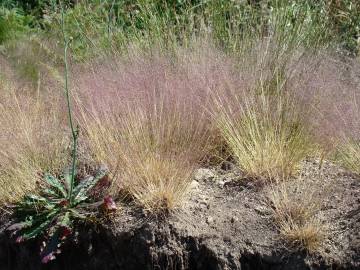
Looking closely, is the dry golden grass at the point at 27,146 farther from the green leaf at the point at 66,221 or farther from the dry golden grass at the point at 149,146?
the green leaf at the point at 66,221

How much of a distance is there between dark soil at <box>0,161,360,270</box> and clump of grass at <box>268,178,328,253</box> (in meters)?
0.04

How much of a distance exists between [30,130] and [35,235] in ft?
3.15

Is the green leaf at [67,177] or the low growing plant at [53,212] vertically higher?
the green leaf at [67,177]

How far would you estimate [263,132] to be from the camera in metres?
4.11

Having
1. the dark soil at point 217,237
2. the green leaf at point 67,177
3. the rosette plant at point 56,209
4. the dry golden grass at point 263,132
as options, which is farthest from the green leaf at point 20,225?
the dry golden grass at point 263,132

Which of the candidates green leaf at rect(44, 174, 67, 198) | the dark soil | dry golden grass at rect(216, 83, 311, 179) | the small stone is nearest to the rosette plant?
green leaf at rect(44, 174, 67, 198)

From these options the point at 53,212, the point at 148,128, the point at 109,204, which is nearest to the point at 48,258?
the point at 53,212

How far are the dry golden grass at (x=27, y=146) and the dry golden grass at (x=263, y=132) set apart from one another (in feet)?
3.62

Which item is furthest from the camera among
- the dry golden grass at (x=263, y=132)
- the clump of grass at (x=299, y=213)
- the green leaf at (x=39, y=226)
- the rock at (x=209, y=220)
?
the dry golden grass at (x=263, y=132)

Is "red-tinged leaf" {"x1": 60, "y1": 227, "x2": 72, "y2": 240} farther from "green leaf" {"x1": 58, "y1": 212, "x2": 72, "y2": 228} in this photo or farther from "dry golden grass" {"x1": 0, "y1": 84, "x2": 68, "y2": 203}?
"dry golden grass" {"x1": 0, "y1": 84, "x2": 68, "y2": 203}

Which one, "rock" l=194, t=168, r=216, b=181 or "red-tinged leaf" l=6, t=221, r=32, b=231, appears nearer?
"red-tinged leaf" l=6, t=221, r=32, b=231

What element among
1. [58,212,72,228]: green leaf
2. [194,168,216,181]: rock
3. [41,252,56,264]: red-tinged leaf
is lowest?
[41,252,56,264]: red-tinged leaf

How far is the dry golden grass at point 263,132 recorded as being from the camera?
12.9ft

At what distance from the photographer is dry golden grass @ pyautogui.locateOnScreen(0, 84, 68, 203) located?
4.18 meters
